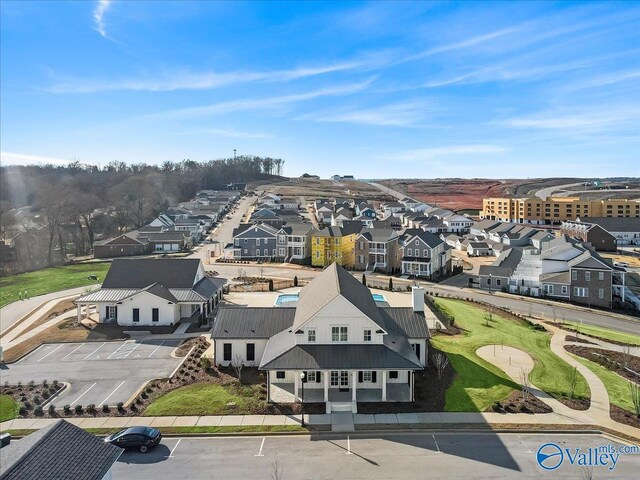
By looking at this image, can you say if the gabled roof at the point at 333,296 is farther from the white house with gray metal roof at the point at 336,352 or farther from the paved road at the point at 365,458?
the paved road at the point at 365,458

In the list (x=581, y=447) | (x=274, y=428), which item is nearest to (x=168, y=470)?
(x=274, y=428)

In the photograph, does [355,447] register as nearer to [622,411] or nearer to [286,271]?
[622,411]

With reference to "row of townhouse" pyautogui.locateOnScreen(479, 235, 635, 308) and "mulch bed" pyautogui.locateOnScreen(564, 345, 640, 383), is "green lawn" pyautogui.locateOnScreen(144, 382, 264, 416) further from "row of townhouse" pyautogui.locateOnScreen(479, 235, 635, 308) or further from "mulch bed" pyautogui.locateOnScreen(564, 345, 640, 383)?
"row of townhouse" pyautogui.locateOnScreen(479, 235, 635, 308)

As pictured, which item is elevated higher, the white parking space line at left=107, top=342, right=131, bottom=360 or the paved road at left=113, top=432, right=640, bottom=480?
the white parking space line at left=107, top=342, right=131, bottom=360

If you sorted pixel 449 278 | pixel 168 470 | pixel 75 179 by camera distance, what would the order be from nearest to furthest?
1. pixel 168 470
2. pixel 449 278
3. pixel 75 179

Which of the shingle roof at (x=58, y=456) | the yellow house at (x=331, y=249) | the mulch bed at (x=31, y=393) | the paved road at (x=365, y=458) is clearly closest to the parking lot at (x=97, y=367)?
the mulch bed at (x=31, y=393)

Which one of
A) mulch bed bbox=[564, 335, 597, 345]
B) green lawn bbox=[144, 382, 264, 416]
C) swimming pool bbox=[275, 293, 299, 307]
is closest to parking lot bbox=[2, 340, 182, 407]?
green lawn bbox=[144, 382, 264, 416]

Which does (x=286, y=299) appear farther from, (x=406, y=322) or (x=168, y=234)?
(x=168, y=234)
